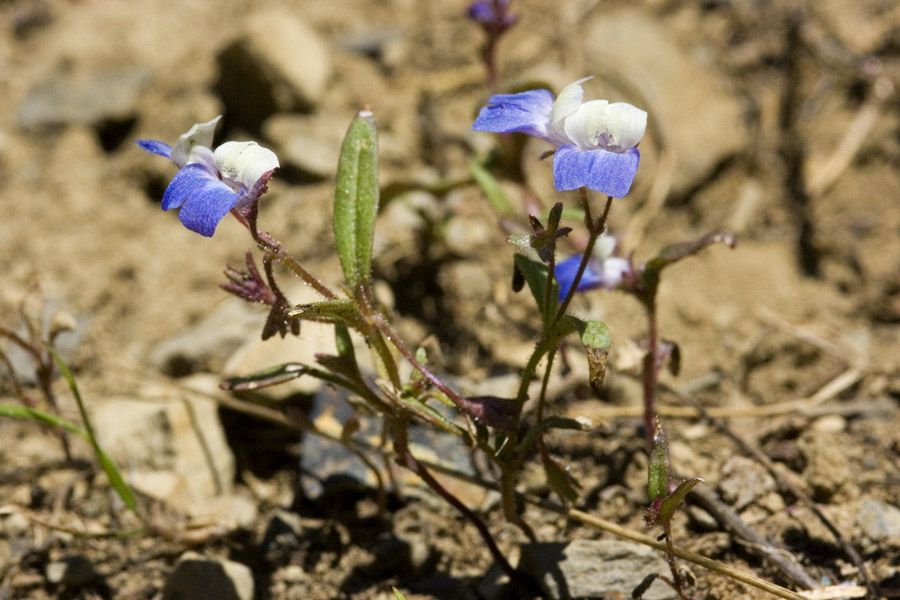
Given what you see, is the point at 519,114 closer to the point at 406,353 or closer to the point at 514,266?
the point at 514,266

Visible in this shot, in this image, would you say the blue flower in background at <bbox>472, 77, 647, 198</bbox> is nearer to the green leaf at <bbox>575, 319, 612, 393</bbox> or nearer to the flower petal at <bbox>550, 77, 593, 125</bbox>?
the flower petal at <bbox>550, 77, 593, 125</bbox>

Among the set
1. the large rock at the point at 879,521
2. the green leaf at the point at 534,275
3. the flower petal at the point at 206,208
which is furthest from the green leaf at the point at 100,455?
the large rock at the point at 879,521

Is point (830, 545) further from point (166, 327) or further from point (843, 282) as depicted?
point (166, 327)

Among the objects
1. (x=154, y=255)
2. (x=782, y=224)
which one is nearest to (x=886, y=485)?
(x=782, y=224)

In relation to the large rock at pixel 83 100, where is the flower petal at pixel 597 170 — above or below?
below

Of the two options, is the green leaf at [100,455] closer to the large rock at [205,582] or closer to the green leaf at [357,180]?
the large rock at [205,582]

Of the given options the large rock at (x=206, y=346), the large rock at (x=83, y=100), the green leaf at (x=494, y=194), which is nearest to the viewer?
the large rock at (x=206, y=346)

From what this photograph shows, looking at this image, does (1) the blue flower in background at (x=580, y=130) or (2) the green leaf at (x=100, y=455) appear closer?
(1) the blue flower in background at (x=580, y=130)
